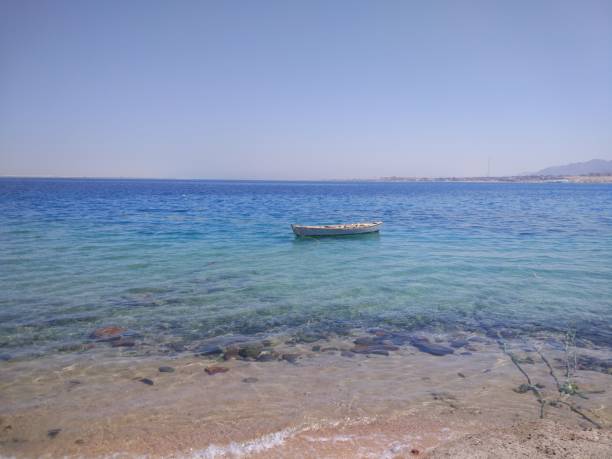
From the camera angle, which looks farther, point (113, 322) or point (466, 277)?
point (466, 277)

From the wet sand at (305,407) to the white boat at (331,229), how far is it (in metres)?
16.5

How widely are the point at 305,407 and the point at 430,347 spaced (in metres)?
3.77

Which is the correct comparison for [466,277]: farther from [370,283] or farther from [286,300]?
[286,300]

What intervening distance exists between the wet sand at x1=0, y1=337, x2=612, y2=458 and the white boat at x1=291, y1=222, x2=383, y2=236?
16.5 m

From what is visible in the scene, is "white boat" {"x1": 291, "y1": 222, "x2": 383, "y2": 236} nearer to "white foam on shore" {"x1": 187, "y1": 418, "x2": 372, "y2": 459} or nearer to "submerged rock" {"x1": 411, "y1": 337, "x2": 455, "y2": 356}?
"submerged rock" {"x1": 411, "y1": 337, "x2": 455, "y2": 356}

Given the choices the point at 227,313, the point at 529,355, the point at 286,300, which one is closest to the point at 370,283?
the point at 286,300

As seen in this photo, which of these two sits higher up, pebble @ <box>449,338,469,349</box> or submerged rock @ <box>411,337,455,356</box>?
submerged rock @ <box>411,337,455,356</box>

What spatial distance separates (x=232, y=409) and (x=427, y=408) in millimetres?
3132

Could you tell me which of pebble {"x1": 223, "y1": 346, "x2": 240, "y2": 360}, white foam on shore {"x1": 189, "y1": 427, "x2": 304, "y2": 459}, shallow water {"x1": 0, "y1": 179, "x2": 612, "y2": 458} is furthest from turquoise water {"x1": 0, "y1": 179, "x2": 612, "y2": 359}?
white foam on shore {"x1": 189, "y1": 427, "x2": 304, "y2": 459}

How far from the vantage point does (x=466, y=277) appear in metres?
15.7

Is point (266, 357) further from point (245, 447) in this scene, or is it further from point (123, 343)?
point (123, 343)

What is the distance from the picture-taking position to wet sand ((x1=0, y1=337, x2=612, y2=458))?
555cm

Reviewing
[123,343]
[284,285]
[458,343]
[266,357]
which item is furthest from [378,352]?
[284,285]

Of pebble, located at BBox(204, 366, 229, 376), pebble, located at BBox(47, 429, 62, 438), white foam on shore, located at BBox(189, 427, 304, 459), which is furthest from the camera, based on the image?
pebble, located at BBox(204, 366, 229, 376)
